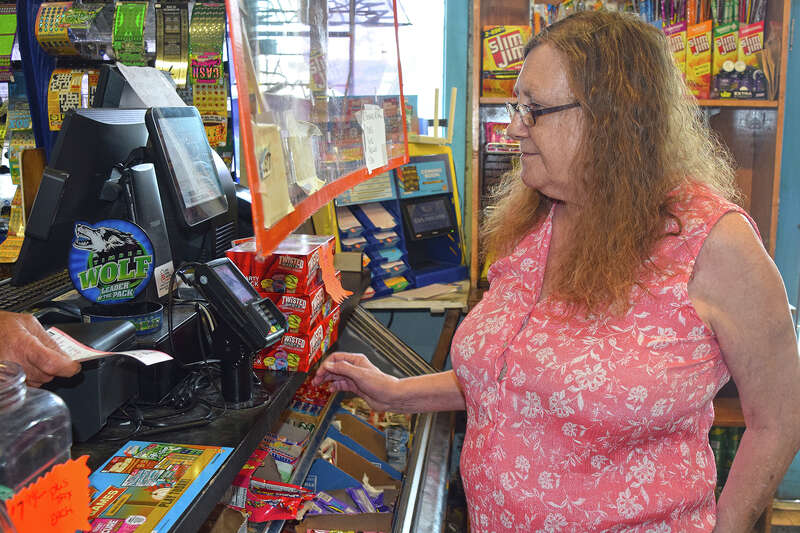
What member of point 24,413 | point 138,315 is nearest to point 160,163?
point 138,315

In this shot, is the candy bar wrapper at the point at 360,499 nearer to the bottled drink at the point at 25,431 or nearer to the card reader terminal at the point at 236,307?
the card reader terminal at the point at 236,307

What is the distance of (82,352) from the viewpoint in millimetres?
1063

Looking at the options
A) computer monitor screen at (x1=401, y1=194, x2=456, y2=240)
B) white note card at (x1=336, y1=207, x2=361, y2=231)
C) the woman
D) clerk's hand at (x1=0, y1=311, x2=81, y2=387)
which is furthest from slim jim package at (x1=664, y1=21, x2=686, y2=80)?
clerk's hand at (x1=0, y1=311, x2=81, y2=387)

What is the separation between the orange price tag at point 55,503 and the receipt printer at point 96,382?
348mm

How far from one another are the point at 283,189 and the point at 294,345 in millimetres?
731

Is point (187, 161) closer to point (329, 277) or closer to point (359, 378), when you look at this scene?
point (329, 277)

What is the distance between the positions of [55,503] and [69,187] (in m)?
0.82

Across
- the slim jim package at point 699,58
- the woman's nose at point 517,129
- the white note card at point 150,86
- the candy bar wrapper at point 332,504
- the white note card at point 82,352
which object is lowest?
the candy bar wrapper at point 332,504

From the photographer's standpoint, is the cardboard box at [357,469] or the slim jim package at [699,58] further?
the slim jim package at [699,58]

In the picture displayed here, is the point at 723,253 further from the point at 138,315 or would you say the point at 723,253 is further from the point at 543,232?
the point at 138,315

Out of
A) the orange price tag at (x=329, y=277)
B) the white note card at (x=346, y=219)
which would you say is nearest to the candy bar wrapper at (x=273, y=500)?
the orange price tag at (x=329, y=277)

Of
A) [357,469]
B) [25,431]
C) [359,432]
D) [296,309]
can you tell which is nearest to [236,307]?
[296,309]

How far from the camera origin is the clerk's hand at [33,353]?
3.37ft

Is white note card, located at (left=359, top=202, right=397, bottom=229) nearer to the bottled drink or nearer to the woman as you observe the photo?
the woman
